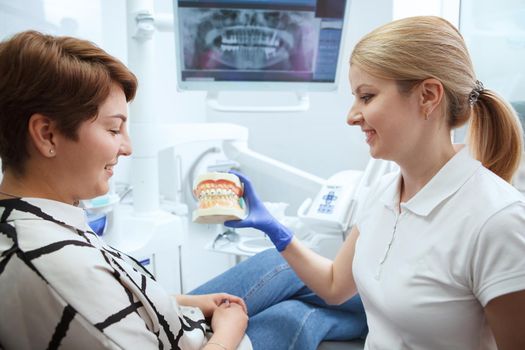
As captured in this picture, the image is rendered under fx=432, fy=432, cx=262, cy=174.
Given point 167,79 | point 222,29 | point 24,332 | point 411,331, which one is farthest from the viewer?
point 167,79

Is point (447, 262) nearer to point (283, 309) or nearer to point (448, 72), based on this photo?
point (448, 72)

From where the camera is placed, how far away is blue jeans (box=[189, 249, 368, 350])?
114cm

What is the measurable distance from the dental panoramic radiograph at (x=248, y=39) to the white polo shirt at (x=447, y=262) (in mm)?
951

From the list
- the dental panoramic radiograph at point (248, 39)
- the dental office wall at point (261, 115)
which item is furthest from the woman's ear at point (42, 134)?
the dental office wall at point (261, 115)

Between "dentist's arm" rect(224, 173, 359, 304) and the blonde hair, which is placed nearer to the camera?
the blonde hair

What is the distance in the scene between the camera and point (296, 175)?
1.96 metres

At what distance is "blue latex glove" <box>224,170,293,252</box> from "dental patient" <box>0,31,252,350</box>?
481 mm

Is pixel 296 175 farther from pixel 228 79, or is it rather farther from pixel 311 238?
pixel 228 79

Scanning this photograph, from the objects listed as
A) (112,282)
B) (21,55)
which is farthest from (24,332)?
(21,55)

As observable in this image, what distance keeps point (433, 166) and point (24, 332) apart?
843 mm

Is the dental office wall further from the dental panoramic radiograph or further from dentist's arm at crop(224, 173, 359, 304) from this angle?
dentist's arm at crop(224, 173, 359, 304)

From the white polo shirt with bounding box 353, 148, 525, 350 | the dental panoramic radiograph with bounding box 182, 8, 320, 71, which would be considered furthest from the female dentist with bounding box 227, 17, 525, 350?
the dental panoramic radiograph with bounding box 182, 8, 320, 71

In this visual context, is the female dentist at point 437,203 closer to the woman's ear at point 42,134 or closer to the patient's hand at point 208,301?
the patient's hand at point 208,301

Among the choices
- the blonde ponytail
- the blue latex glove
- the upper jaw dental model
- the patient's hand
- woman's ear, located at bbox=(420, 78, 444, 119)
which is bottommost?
the patient's hand
